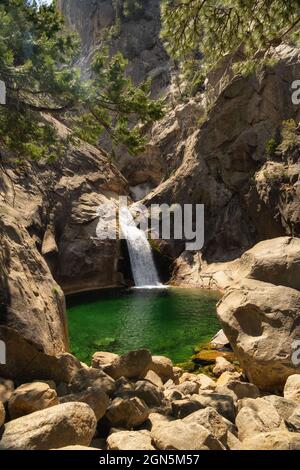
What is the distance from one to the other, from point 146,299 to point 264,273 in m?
15.6

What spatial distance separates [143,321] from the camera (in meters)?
21.7

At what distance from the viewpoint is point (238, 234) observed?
34312 mm

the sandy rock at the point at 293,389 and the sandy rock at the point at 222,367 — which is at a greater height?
the sandy rock at the point at 293,389

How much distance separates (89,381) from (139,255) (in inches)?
1098

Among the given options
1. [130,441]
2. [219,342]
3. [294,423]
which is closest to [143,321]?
[219,342]

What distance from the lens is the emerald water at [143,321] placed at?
17.0 meters

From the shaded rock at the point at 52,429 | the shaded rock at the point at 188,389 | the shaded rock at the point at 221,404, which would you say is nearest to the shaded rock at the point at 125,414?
the shaded rock at the point at 52,429

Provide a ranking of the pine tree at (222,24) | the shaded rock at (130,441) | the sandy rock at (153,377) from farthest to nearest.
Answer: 1. the sandy rock at (153,377)
2. the pine tree at (222,24)
3. the shaded rock at (130,441)

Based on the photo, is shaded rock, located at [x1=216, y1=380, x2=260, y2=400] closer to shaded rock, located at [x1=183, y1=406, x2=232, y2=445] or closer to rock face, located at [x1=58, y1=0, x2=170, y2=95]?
shaded rock, located at [x1=183, y1=406, x2=232, y2=445]

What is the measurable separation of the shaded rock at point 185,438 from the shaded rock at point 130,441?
0.14 metres

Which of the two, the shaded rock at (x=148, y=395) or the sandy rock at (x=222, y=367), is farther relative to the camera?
the sandy rock at (x=222, y=367)

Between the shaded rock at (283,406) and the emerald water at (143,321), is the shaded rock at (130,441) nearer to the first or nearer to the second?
the shaded rock at (283,406)

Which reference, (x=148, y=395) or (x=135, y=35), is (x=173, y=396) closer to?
(x=148, y=395)
